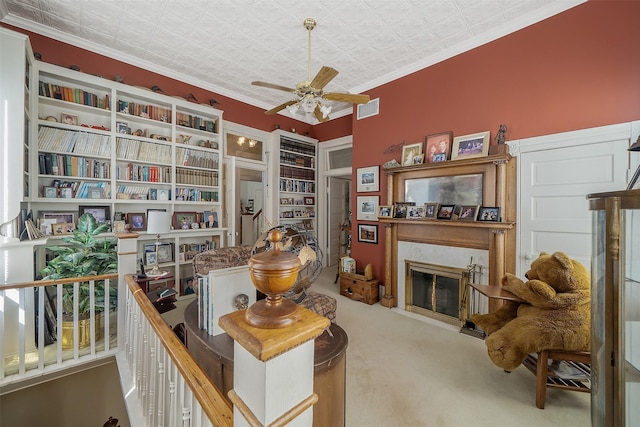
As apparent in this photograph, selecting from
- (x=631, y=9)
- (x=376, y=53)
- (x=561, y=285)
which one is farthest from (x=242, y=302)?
(x=631, y=9)

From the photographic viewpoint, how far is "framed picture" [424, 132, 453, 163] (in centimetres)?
311

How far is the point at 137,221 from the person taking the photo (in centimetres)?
336

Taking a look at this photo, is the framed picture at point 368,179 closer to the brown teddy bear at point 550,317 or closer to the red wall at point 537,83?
the red wall at point 537,83

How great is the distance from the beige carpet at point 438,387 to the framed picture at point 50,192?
349 cm

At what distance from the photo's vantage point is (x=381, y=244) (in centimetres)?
386

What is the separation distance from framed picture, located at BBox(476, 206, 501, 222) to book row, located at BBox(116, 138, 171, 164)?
395 centimetres

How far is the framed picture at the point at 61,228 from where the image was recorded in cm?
274

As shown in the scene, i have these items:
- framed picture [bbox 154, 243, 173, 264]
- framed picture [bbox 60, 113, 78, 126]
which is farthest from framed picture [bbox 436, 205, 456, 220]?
framed picture [bbox 60, 113, 78, 126]

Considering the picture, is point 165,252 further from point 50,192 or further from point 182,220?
point 50,192

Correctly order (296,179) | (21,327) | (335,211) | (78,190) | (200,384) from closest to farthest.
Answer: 1. (200,384)
2. (21,327)
3. (78,190)
4. (296,179)
5. (335,211)

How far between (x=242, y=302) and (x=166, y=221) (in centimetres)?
226

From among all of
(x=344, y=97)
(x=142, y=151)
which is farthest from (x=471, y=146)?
(x=142, y=151)

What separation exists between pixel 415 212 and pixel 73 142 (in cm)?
410

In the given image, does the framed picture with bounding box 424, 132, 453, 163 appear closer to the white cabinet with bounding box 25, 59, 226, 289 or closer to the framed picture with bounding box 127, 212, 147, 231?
the white cabinet with bounding box 25, 59, 226, 289
